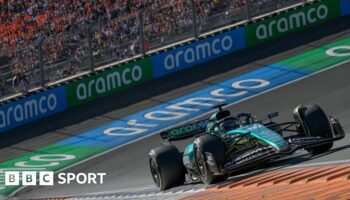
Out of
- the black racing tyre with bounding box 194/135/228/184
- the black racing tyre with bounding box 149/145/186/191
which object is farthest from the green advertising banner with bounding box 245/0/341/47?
the black racing tyre with bounding box 194/135/228/184

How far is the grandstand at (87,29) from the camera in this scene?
2331 centimetres

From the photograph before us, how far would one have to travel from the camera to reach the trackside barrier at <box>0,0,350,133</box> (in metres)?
23.2

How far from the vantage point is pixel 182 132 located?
12508 millimetres

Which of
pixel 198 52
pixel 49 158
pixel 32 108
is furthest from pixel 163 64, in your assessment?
pixel 49 158

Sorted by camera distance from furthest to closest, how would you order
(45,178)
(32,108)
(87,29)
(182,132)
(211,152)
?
(87,29), (32,108), (45,178), (182,132), (211,152)

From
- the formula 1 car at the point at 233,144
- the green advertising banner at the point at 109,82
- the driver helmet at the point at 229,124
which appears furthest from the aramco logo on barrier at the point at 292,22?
the driver helmet at the point at 229,124

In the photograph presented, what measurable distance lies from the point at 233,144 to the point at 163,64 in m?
14.2

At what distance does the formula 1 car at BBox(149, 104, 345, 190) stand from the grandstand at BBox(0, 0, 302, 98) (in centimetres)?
1133

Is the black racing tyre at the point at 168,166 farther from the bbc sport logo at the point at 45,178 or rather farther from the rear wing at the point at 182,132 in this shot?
the bbc sport logo at the point at 45,178

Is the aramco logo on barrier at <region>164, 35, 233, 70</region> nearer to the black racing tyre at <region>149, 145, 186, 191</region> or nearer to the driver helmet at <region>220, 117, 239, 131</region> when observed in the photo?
the black racing tyre at <region>149, 145, 186, 191</region>

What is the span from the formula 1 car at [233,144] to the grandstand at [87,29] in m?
11.3

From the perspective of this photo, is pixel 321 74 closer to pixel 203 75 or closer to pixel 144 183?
pixel 203 75

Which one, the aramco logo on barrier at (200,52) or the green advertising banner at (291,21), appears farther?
the green advertising banner at (291,21)

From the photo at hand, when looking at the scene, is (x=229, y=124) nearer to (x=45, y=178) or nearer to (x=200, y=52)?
(x=45, y=178)
